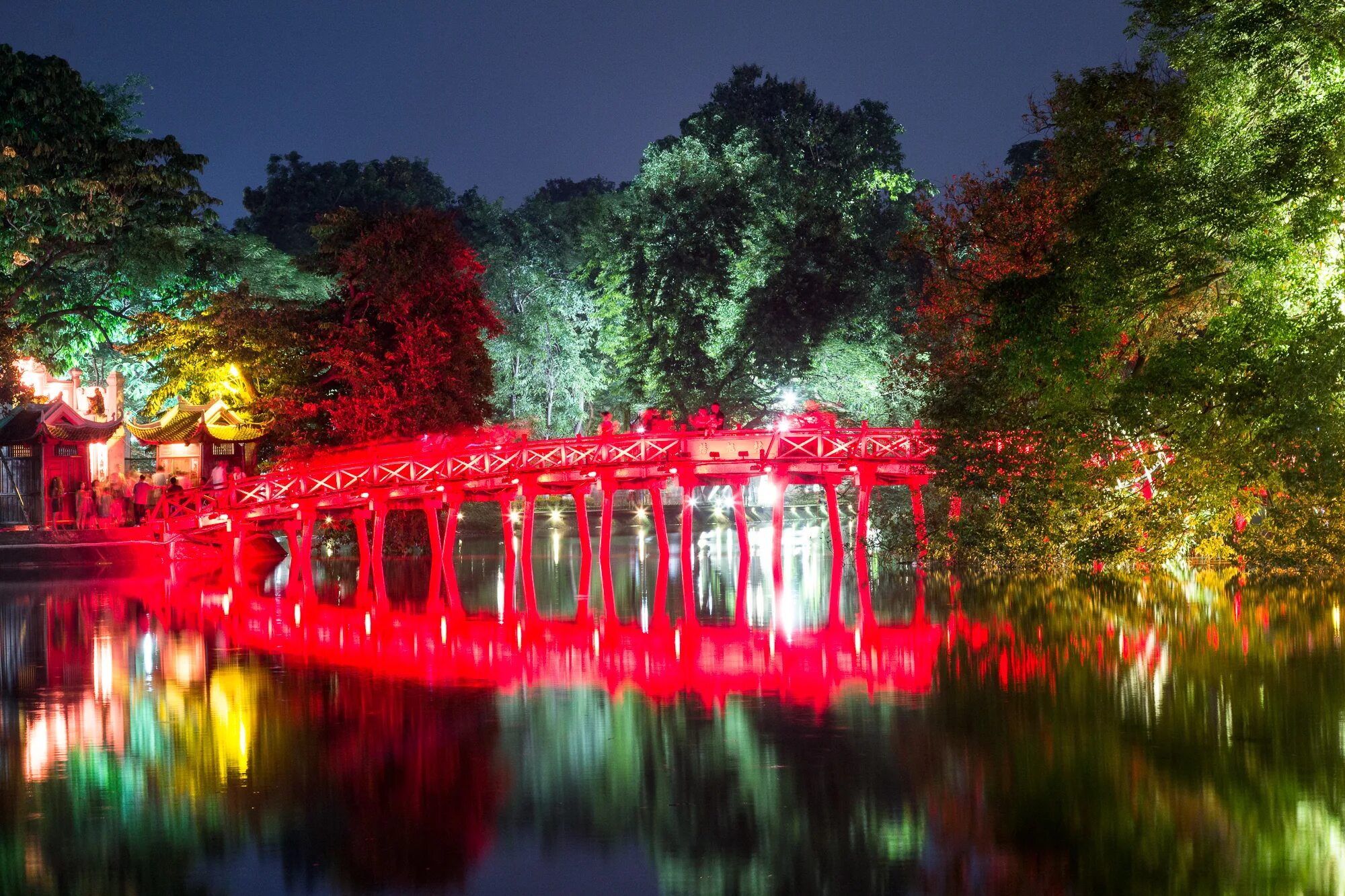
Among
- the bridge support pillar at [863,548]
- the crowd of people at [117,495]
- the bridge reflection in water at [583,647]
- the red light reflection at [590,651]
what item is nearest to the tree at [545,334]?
the crowd of people at [117,495]

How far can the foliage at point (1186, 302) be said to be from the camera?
641 inches

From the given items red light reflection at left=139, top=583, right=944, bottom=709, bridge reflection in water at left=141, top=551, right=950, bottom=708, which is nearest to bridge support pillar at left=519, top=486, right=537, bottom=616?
bridge reflection in water at left=141, top=551, right=950, bottom=708

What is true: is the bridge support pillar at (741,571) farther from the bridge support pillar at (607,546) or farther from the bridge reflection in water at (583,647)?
the bridge support pillar at (607,546)

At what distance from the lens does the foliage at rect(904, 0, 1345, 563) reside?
1628 cm

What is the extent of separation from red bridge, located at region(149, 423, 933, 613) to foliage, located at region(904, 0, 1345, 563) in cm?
697

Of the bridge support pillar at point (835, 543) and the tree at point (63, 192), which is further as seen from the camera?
the tree at point (63, 192)

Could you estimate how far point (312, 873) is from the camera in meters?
10.0

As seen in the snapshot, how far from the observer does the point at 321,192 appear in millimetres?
87125

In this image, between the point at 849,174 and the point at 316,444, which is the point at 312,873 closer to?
the point at 316,444

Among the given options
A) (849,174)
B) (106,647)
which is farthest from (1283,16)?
(849,174)

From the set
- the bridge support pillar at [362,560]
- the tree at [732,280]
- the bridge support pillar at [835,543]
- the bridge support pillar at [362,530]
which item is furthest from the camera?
the tree at [732,280]

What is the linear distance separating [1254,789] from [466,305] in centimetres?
3015

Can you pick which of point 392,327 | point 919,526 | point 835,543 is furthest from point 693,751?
point 392,327

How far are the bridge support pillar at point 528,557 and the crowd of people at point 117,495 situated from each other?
7.66m
